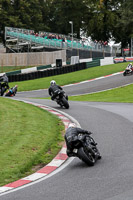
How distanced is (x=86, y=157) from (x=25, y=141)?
9.01ft

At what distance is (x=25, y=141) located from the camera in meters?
10.7

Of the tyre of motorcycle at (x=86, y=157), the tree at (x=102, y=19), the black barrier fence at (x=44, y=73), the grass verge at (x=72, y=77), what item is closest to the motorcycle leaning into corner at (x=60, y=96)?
the tyre of motorcycle at (x=86, y=157)

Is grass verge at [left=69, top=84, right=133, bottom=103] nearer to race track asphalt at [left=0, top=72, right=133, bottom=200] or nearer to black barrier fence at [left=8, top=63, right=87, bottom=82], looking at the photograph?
black barrier fence at [left=8, top=63, right=87, bottom=82]

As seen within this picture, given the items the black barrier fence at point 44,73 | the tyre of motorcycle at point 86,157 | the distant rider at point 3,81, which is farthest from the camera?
the black barrier fence at point 44,73

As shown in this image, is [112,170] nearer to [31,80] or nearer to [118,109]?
[118,109]

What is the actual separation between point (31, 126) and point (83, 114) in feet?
12.8

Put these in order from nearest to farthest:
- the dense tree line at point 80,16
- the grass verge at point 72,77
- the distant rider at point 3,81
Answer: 1. the distant rider at point 3,81
2. the grass verge at point 72,77
3. the dense tree line at point 80,16

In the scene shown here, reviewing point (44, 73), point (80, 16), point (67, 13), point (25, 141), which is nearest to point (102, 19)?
point (80, 16)

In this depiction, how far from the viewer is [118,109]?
17594 millimetres

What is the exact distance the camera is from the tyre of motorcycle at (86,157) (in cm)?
834

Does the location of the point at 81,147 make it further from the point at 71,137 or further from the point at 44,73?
the point at 44,73

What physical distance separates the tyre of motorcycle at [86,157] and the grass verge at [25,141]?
1.03 meters

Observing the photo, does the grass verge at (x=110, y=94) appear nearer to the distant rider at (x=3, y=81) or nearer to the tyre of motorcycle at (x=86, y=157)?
the distant rider at (x=3, y=81)

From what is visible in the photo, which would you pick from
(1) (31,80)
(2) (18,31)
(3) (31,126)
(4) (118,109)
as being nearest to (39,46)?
(2) (18,31)
